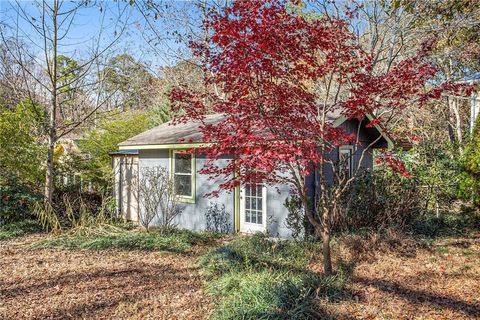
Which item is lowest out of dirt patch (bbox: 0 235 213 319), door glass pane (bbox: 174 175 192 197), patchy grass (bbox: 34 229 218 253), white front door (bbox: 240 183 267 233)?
dirt patch (bbox: 0 235 213 319)

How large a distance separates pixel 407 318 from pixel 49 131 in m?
9.14

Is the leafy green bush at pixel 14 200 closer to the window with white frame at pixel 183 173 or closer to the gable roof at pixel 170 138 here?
the gable roof at pixel 170 138

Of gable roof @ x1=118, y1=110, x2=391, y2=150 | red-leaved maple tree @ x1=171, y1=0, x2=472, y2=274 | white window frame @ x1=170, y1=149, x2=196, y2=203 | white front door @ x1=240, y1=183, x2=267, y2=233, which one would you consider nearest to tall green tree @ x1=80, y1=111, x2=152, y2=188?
gable roof @ x1=118, y1=110, x2=391, y2=150

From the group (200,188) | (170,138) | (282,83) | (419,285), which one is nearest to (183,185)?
(200,188)

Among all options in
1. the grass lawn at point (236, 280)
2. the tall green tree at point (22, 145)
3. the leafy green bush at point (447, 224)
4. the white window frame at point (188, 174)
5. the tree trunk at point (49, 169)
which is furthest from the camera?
the tall green tree at point (22, 145)

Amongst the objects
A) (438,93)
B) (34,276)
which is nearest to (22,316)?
(34,276)

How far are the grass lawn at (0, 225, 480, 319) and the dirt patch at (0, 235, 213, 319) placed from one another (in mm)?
14

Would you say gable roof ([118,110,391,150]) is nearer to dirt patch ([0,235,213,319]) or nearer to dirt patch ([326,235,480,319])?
dirt patch ([0,235,213,319])

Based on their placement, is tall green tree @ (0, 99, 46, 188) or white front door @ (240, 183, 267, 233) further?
tall green tree @ (0, 99, 46, 188)

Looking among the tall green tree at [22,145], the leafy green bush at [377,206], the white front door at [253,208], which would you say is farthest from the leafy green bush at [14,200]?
the leafy green bush at [377,206]

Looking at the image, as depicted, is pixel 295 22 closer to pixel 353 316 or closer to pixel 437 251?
pixel 353 316

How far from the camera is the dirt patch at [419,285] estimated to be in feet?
14.8

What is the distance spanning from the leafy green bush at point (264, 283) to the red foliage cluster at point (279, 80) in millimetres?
1491

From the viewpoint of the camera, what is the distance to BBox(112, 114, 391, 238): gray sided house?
28.8ft
